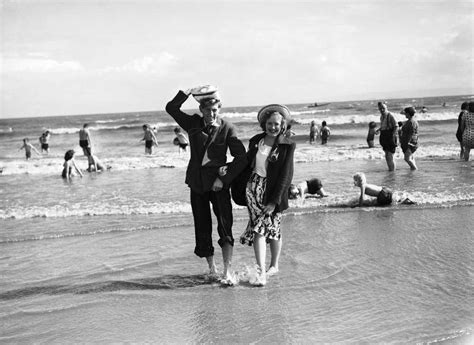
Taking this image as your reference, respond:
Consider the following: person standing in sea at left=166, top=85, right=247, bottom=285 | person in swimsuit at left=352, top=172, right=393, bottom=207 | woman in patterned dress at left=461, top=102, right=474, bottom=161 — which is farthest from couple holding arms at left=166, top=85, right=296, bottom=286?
woman in patterned dress at left=461, top=102, right=474, bottom=161

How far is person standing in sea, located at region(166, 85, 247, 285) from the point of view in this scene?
4418 millimetres

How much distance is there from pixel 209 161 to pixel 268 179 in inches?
22.0

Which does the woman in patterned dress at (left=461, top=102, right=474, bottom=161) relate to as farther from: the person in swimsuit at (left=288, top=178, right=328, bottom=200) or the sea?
the person in swimsuit at (left=288, top=178, right=328, bottom=200)

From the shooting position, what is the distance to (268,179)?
4457 millimetres

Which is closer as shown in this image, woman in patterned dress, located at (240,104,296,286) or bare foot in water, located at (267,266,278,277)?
woman in patterned dress, located at (240,104,296,286)

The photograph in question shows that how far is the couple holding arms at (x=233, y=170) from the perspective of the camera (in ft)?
14.5

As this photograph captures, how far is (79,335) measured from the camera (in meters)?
3.59

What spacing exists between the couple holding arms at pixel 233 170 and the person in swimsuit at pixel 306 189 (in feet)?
13.6

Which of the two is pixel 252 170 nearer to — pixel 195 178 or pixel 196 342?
pixel 195 178

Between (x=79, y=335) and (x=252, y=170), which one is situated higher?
(x=252, y=170)

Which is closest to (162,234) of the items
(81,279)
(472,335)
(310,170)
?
(81,279)

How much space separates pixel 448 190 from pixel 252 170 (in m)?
5.91

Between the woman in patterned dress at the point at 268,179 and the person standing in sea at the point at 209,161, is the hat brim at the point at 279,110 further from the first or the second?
the person standing in sea at the point at 209,161

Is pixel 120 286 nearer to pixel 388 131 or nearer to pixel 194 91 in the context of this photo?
pixel 194 91
